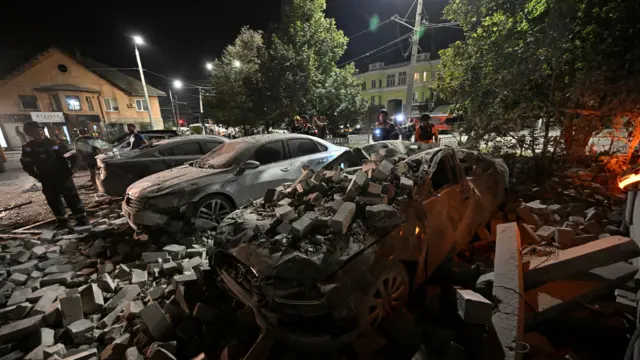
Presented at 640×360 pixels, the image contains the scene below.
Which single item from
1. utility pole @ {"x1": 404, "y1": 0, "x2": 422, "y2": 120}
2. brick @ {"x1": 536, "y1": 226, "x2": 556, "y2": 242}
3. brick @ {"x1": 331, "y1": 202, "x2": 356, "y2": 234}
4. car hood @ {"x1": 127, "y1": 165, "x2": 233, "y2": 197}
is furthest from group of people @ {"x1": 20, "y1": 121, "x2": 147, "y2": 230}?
utility pole @ {"x1": 404, "y1": 0, "x2": 422, "y2": 120}

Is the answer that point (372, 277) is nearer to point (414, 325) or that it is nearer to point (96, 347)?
point (414, 325)

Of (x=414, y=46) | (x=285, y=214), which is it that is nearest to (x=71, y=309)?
(x=285, y=214)

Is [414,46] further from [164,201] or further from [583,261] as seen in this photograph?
[164,201]

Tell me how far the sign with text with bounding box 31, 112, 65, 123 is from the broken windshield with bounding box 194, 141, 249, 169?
27479mm

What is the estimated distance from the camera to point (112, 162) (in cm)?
604

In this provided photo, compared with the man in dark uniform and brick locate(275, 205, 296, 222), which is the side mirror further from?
the man in dark uniform

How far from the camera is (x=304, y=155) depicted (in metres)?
5.40

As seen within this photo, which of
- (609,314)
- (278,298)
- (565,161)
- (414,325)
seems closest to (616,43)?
(565,161)

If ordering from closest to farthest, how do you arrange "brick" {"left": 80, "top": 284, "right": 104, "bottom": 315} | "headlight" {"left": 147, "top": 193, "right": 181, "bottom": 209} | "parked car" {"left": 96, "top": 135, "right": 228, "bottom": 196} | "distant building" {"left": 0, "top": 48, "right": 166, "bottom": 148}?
"brick" {"left": 80, "top": 284, "right": 104, "bottom": 315}
"headlight" {"left": 147, "top": 193, "right": 181, "bottom": 209}
"parked car" {"left": 96, "top": 135, "right": 228, "bottom": 196}
"distant building" {"left": 0, "top": 48, "right": 166, "bottom": 148}

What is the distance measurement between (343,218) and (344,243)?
0.69 feet

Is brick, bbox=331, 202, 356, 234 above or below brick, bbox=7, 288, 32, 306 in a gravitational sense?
above

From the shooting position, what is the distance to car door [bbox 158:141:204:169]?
21.3ft

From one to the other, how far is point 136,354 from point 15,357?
3.83 ft

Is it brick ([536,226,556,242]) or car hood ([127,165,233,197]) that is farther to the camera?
car hood ([127,165,233,197])
